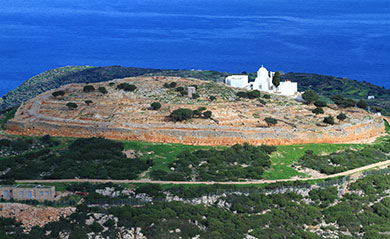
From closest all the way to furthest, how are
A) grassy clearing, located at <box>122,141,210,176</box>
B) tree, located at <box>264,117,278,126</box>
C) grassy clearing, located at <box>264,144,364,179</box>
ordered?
grassy clearing, located at <box>264,144,364,179</box>
grassy clearing, located at <box>122,141,210,176</box>
tree, located at <box>264,117,278,126</box>

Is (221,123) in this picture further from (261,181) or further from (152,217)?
(152,217)

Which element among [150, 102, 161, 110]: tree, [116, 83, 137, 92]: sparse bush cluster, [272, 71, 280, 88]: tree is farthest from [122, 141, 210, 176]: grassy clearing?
[272, 71, 280, 88]: tree

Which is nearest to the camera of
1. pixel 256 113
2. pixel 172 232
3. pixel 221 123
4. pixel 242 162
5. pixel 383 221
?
pixel 172 232

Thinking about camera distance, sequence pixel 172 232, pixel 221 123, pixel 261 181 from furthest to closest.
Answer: pixel 221 123
pixel 261 181
pixel 172 232

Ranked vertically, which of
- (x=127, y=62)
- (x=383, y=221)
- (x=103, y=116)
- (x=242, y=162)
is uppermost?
(x=127, y=62)

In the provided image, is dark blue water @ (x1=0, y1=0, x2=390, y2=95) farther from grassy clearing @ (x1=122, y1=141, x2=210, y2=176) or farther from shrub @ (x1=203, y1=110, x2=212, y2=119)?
grassy clearing @ (x1=122, y1=141, x2=210, y2=176)

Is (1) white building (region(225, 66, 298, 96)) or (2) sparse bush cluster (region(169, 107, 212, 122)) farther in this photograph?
(1) white building (region(225, 66, 298, 96))

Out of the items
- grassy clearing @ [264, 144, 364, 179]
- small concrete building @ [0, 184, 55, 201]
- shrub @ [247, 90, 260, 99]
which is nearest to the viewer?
small concrete building @ [0, 184, 55, 201]

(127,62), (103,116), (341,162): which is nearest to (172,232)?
(341,162)

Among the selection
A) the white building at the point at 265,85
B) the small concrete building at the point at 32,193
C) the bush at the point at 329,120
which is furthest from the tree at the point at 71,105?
the bush at the point at 329,120
